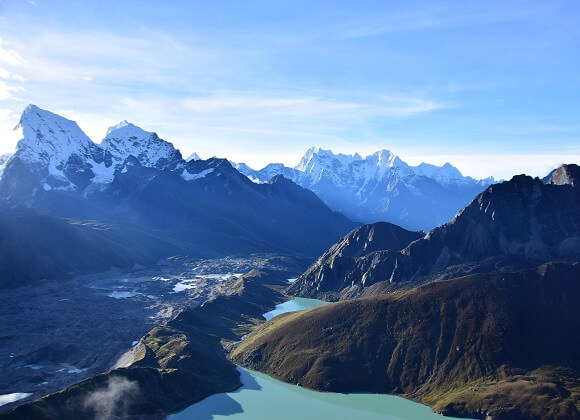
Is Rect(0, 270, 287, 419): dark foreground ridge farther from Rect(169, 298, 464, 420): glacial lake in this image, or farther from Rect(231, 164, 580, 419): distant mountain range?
Rect(231, 164, 580, 419): distant mountain range

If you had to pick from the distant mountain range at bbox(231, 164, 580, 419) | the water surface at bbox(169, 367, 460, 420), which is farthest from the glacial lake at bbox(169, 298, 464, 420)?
the distant mountain range at bbox(231, 164, 580, 419)

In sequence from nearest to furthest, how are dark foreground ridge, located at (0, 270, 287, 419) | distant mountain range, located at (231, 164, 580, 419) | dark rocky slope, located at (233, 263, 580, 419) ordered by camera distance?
dark foreground ridge, located at (0, 270, 287, 419)
distant mountain range, located at (231, 164, 580, 419)
dark rocky slope, located at (233, 263, 580, 419)

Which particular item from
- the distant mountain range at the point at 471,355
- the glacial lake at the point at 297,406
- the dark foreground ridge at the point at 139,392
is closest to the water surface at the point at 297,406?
the glacial lake at the point at 297,406

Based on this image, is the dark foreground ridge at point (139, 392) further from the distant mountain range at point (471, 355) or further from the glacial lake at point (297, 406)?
the distant mountain range at point (471, 355)

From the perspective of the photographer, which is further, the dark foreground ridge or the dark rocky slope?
the dark rocky slope

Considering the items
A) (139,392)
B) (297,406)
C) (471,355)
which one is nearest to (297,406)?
(297,406)

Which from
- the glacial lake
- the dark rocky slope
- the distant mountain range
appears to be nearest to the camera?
the glacial lake

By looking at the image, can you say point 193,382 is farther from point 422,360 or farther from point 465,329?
point 465,329

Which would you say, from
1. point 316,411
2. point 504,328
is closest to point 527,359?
point 504,328
